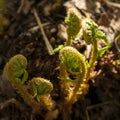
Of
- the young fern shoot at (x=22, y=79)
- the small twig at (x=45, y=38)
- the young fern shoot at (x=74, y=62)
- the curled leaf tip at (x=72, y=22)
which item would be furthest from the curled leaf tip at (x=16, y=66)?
the small twig at (x=45, y=38)

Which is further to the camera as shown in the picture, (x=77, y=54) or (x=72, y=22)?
(x=72, y=22)

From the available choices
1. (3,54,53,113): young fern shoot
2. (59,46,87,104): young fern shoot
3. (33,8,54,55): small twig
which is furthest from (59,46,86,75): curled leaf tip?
(33,8,54,55): small twig

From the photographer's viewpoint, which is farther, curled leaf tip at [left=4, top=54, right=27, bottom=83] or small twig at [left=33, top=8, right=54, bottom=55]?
small twig at [left=33, top=8, right=54, bottom=55]

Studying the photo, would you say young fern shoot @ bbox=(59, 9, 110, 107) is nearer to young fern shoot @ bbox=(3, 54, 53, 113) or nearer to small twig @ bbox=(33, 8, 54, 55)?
young fern shoot @ bbox=(3, 54, 53, 113)

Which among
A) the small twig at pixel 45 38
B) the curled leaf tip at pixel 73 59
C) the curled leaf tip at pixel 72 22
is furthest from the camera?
the small twig at pixel 45 38

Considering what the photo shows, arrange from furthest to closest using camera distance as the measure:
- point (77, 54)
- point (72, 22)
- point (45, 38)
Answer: point (45, 38), point (72, 22), point (77, 54)

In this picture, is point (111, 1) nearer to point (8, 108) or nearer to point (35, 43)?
point (35, 43)

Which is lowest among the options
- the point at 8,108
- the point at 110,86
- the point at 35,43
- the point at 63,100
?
the point at 110,86

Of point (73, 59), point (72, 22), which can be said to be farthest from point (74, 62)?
point (72, 22)

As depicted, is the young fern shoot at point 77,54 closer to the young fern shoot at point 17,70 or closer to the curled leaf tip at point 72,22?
the curled leaf tip at point 72,22

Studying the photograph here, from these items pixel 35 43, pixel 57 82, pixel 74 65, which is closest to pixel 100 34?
pixel 74 65

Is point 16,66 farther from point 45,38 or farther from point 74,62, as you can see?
point 45,38
